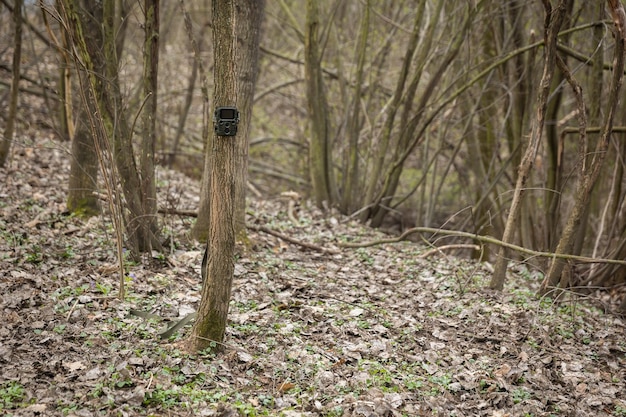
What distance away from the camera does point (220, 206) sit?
4.03 meters

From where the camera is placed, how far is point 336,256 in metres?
7.34

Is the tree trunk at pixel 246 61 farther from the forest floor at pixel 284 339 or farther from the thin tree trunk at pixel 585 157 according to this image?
the thin tree trunk at pixel 585 157

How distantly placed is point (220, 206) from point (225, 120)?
0.60m

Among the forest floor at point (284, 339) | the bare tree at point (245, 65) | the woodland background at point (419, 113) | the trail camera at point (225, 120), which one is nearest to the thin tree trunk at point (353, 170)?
the woodland background at point (419, 113)

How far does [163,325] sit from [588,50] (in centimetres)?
687

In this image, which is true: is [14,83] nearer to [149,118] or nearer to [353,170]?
[149,118]

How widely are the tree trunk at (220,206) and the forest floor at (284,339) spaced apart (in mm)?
235

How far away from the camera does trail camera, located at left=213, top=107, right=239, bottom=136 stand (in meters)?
3.84

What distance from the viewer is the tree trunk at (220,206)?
390 centimetres

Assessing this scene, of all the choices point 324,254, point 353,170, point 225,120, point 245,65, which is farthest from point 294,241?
point 225,120

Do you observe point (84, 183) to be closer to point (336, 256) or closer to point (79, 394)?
point (336, 256)

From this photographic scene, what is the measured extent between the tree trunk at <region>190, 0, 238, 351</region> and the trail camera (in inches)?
2.9

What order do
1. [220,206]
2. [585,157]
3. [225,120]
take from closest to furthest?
[225,120], [220,206], [585,157]

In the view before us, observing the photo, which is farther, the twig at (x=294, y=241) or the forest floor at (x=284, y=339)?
the twig at (x=294, y=241)
